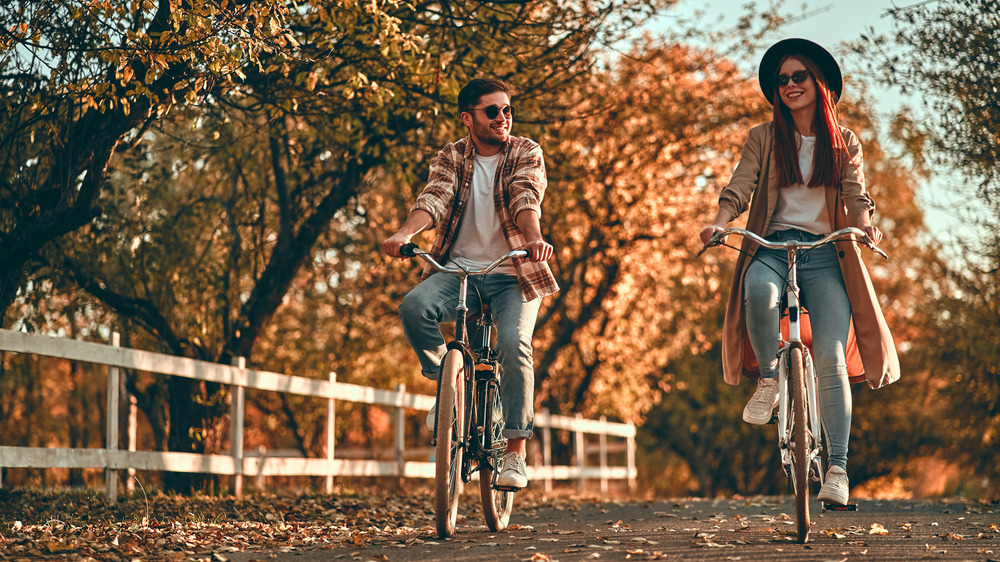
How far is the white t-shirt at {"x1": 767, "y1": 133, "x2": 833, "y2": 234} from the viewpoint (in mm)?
5406

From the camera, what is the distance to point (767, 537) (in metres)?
5.23

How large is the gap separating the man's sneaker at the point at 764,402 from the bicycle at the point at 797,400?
18 cm

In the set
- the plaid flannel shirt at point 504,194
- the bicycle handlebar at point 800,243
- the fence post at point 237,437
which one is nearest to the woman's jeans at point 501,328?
the plaid flannel shirt at point 504,194

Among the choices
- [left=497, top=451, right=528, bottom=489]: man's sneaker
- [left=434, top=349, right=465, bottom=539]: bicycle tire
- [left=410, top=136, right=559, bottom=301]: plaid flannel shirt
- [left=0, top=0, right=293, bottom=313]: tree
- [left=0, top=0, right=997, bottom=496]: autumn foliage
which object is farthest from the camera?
[left=0, top=0, right=997, bottom=496]: autumn foliage

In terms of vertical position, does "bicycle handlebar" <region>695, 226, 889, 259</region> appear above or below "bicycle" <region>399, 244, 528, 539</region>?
above

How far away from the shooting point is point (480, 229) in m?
5.61

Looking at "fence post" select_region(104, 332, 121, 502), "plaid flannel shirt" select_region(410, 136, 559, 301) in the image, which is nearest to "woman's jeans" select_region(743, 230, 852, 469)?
"plaid flannel shirt" select_region(410, 136, 559, 301)

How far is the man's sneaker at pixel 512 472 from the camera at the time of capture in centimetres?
529

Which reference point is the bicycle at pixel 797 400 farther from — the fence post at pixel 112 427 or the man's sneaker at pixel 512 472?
the fence post at pixel 112 427

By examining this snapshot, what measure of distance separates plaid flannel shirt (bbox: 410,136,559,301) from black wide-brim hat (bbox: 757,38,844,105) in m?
1.32

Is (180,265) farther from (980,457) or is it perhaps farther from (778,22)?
(980,457)

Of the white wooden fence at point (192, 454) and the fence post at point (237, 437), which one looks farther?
the fence post at point (237, 437)

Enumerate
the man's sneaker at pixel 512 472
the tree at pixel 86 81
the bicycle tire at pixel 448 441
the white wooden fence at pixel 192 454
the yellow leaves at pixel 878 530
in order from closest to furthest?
the bicycle tire at pixel 448 441 → the man's sneaker at pixel 512 472 → the yellow leaves at pixel 878 530 → the tree at pixel 86 81 → the white wooden fence at pixel 192 454

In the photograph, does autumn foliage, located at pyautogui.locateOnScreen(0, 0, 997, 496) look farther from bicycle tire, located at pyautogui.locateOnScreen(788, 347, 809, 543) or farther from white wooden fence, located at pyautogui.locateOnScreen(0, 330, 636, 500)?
bicycle tire, located at pyautogui.locateOnScreen(788, 347, 809, 543)
